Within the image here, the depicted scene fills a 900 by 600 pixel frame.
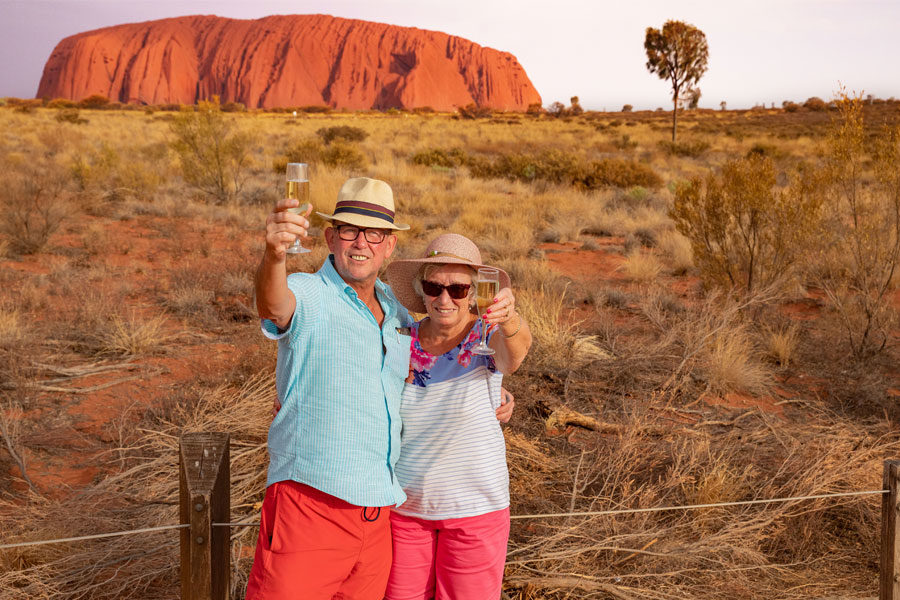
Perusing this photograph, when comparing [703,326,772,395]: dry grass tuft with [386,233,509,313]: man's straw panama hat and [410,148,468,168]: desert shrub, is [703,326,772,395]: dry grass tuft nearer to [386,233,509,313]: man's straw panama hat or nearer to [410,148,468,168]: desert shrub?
[386,233,509,313]: man's straw panama hat

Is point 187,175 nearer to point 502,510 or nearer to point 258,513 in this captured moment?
point 258,513

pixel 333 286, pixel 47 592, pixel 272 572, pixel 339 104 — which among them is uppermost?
pixel 339 104

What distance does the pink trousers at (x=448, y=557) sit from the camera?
6.17 ft

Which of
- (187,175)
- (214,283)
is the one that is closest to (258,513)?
(214,283)

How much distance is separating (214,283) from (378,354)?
19.8 ft

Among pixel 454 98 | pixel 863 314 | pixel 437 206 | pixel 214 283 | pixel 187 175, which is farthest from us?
pixel 454 98

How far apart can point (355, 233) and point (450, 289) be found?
1.09ft

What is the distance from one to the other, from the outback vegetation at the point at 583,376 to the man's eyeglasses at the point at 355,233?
1.54 m

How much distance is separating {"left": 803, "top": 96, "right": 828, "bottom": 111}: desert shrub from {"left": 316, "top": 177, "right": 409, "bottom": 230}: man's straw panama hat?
5353cm

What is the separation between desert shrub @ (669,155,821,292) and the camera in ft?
22.0

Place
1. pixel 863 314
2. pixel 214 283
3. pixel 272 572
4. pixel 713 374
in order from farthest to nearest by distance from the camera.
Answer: pixel 214 283 < pixel 863 314 < pixel 713 374 < pixel 272 572

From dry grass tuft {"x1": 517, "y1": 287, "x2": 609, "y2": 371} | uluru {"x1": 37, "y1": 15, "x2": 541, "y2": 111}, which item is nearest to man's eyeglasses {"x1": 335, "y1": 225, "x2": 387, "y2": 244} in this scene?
dry grass tuft {"x1": 517, "y1": 287, "x2": 609, "y2": 371}

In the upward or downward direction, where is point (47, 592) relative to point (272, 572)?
downward

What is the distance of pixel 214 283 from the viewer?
7426 mm
